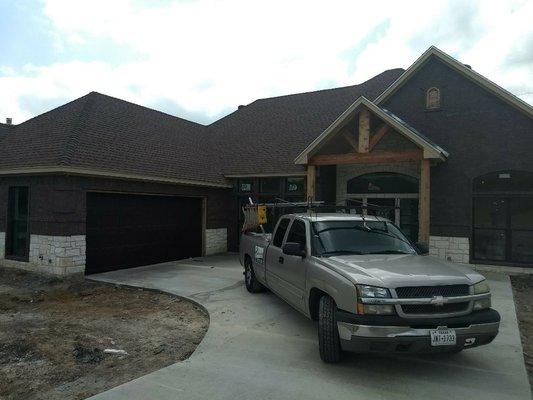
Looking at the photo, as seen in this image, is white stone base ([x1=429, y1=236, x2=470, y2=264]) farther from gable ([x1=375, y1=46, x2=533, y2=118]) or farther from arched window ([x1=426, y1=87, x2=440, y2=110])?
arched window ([x1=426, y1=87, x2=440, y2=110])

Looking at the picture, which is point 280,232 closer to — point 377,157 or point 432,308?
point 432,308

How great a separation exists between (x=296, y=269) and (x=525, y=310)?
5.12 meters

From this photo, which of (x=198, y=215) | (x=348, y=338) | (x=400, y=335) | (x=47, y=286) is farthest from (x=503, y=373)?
(x=198, y=215)

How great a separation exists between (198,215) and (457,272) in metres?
12.7

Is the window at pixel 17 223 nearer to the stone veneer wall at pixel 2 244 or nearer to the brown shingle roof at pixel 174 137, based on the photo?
the stone veneer wall at pixel 2 244

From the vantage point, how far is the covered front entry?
1180cm

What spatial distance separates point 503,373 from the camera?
505 cm

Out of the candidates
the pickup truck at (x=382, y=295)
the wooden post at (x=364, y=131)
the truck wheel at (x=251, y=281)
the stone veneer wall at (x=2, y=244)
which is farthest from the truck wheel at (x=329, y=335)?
the stone veneer wall at (x=2, y=244)

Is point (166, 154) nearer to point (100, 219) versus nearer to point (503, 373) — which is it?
point (100, 219)

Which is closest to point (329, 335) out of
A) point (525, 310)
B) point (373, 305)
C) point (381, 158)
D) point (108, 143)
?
point (373, 305)

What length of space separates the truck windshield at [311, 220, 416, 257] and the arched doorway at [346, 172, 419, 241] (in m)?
7.57

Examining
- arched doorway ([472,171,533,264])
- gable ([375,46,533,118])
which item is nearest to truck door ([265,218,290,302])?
arched doorway ([472,171,533,264])

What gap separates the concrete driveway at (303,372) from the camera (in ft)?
14.7

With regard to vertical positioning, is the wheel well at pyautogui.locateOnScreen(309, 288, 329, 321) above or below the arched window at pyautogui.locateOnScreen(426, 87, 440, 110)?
below
